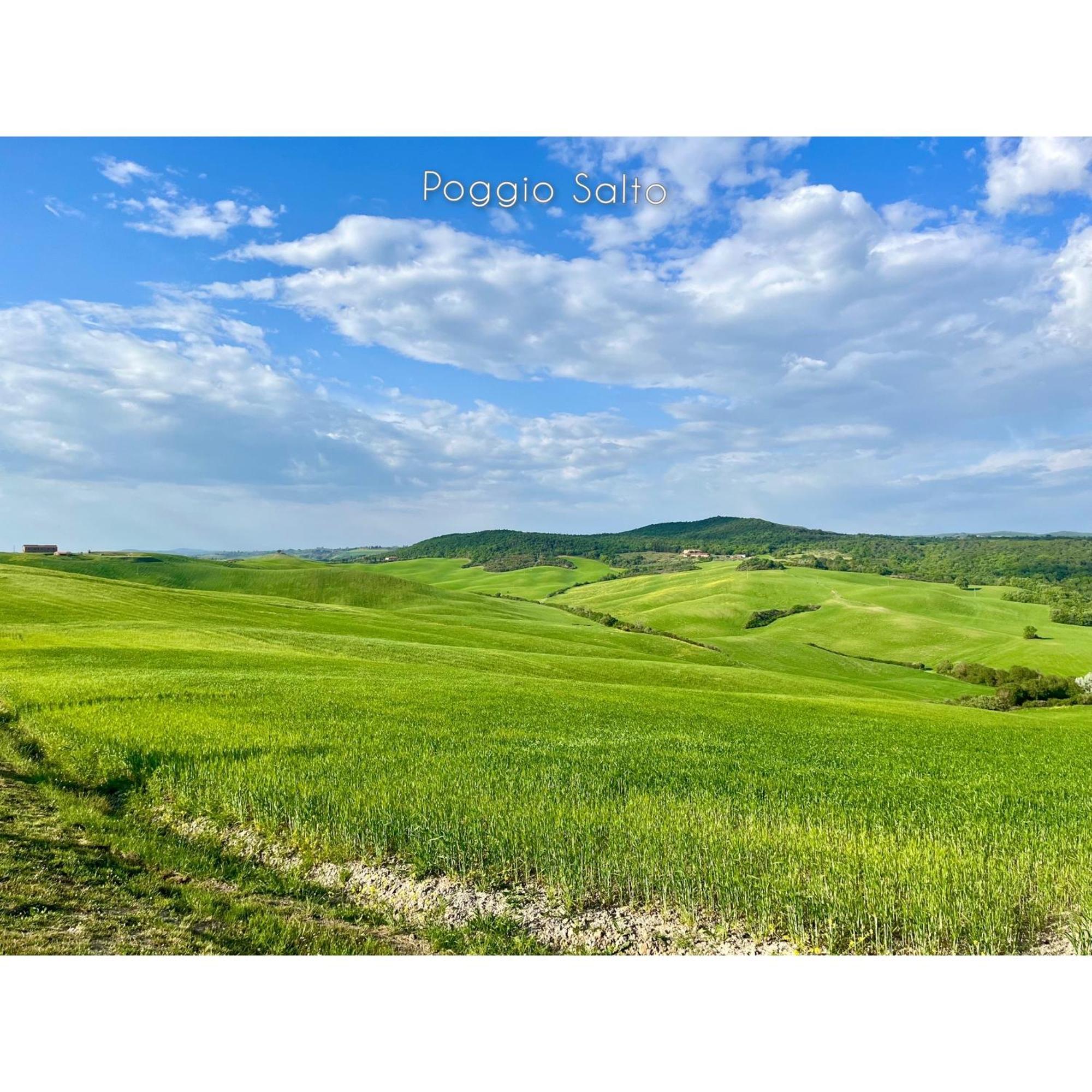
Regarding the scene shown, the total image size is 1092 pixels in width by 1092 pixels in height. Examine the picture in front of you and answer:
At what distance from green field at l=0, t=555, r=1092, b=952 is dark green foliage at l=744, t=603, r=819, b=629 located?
2666 inches

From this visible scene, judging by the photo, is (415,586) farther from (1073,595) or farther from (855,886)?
(1073,595)

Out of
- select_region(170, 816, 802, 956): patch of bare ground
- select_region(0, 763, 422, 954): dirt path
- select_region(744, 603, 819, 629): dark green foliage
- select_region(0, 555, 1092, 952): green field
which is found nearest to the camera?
select_region(0, 763, 422, 954): dirt path

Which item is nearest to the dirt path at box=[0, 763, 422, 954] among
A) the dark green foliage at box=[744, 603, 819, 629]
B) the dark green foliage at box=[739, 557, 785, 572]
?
the dark green foliage at box=[744, 603, 819, 629]

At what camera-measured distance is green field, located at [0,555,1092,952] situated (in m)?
7.95

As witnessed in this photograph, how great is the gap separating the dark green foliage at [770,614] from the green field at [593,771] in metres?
67.7

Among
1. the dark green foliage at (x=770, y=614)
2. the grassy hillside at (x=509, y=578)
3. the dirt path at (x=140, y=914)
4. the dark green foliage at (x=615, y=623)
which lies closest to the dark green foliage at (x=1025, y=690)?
the dark green foliage at (x=615, y=623)

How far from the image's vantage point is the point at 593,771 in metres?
13.5

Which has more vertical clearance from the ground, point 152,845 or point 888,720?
point 152,845

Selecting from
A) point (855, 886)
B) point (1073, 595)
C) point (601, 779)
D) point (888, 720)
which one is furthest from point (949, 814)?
point (1073, 595)

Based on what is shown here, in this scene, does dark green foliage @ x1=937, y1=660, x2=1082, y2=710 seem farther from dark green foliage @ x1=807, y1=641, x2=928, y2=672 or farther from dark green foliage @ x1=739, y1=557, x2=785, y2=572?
dark green foliage @ x1=739, y1=557, x2=785, y2=572

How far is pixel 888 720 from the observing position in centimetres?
2731

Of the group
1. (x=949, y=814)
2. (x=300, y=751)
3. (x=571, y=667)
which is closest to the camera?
(x=949, y=814)

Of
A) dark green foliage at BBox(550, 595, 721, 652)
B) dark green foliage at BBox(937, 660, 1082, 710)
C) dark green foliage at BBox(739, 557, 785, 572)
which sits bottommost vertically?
dark green foliage at BBox(937, 660, 1082, 710)

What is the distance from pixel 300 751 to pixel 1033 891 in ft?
42.7
